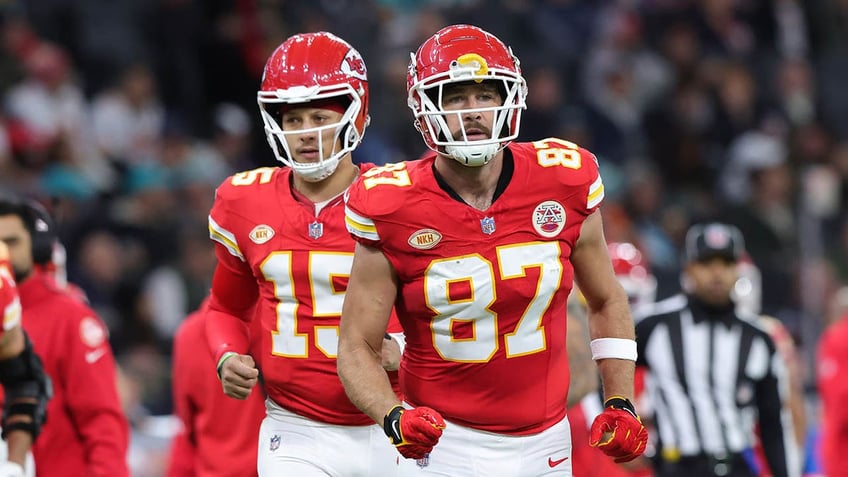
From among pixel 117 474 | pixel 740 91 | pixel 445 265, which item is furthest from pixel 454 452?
pixel 740 91

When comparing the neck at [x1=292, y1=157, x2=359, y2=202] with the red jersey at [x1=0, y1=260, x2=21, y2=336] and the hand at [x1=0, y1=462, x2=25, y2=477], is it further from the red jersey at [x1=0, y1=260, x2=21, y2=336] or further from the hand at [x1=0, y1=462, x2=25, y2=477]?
the hand at [x1=0, y1=462, x2=25, y2=477]

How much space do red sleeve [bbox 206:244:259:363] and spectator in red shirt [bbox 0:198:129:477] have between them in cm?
72

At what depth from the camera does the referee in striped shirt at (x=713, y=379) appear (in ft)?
21.0

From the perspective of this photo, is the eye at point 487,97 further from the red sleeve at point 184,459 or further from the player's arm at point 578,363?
the red sleeve at point 184,459

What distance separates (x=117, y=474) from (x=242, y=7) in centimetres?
749

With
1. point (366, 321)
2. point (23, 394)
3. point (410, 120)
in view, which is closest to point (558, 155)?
point (366, 321)

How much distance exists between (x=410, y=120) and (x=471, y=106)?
25.5ft

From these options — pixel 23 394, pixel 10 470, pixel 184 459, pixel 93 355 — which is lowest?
pixel 184 459

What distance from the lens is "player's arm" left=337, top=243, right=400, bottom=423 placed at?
4016mm

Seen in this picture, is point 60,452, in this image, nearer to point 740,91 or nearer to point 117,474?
point 117,474

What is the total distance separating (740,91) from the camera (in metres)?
13.0

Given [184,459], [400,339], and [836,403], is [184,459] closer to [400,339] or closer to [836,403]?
[400,339]

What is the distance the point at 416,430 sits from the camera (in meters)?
3.78

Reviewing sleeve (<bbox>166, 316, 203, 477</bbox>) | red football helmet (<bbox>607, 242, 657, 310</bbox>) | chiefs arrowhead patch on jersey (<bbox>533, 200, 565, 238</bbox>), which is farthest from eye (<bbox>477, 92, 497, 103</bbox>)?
red football helmet (<bbox>607, 242, 657, 310</bbox>)
